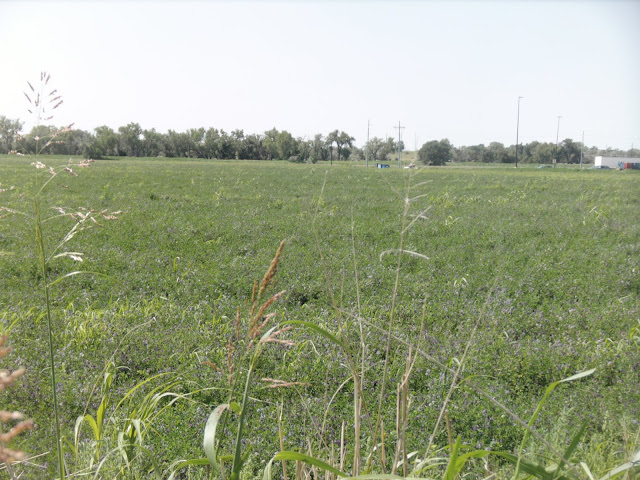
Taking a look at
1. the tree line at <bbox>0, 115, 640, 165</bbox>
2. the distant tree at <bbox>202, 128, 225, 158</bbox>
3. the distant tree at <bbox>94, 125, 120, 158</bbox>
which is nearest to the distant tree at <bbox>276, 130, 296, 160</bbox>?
the tree line at <bbox>0, 115, 640, 165</bbox>

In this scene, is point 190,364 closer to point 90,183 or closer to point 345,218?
point 345,218

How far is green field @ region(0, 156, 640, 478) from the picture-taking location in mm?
3408

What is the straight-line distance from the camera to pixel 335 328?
5.64 metres

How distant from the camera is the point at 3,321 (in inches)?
197

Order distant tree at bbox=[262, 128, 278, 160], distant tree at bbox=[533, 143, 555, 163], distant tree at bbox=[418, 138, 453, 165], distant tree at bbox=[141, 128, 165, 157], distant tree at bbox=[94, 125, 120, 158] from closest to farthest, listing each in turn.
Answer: distant tree at bbox=[418, 138, 453, 165] → distant tree at bbox=[94, 125, 120, 158] → distant tree at bbox=[141, 128, 165, 157] → distant tree at bbox=[262, 128, 278, 160] → distant tree at bbox=[533, 143, 555, 163]

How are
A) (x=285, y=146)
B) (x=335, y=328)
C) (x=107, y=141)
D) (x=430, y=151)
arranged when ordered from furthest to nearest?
1. (x=285, y=146)
2. (x=107, y=141)
3. (x=430, y=151)
4. (x=335, y=328)

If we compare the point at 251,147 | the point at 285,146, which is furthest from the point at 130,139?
the point at 285,146

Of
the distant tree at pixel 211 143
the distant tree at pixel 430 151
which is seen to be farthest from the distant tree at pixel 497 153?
the distant tree at pixel 211 143

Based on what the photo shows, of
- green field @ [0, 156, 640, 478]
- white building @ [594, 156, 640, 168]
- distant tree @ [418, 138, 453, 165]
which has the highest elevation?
white building @ [594, 156, 640, 168]

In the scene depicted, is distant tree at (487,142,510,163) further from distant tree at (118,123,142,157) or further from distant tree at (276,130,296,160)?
distant tree at (118,123,142,157)

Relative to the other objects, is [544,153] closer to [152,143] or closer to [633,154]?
[633,154]

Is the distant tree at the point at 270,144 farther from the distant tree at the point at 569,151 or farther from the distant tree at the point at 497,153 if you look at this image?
the distant tree at the point at 569,151

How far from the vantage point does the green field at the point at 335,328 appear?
3.41m

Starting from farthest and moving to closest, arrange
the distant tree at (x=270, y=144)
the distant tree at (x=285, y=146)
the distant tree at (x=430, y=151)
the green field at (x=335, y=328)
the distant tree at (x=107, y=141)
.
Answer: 1. the distant tree at (x=285, y=146)
2. the distant tree at (x=270, y=144)
3. the distant tree at (x=107, y=141)
4. the green field at (x=335, y=328)
5. the distant tree at (x=430, y=151)
